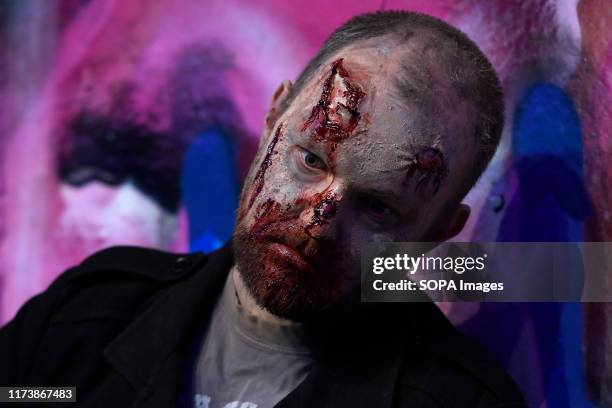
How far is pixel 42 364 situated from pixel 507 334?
0.76m

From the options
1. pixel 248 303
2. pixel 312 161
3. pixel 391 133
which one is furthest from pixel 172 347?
pixel 391 133

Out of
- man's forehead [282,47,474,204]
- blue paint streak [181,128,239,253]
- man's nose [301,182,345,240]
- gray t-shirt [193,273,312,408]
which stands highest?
blue paint streak [181,128,239,253]

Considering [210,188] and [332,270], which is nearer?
[332,270]

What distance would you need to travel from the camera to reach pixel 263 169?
3.85 feet

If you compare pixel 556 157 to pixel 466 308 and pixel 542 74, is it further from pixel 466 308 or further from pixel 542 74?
pixel 466 308

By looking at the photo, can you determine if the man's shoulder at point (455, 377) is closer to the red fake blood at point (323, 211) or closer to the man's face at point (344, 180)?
the man's face at point (344, 180)

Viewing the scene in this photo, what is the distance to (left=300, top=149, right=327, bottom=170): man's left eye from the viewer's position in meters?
1.12

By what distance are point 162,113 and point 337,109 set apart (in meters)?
0.73

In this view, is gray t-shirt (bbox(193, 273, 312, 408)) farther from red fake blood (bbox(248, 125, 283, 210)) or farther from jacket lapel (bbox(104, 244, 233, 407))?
red fake blood (bbox(248, 125, 283, 210))

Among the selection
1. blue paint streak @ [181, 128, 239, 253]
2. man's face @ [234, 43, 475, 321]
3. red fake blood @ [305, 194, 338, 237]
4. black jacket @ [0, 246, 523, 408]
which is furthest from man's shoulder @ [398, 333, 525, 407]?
blue paint streak @ [181, 128, 239, 253]

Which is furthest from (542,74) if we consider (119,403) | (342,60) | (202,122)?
(119,403)

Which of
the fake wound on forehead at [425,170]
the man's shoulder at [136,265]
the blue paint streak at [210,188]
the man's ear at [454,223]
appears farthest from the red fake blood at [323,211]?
the blue paint streak at [210,188]

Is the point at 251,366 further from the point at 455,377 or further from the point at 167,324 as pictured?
the point at 455,377

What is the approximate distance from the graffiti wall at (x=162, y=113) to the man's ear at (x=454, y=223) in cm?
18
